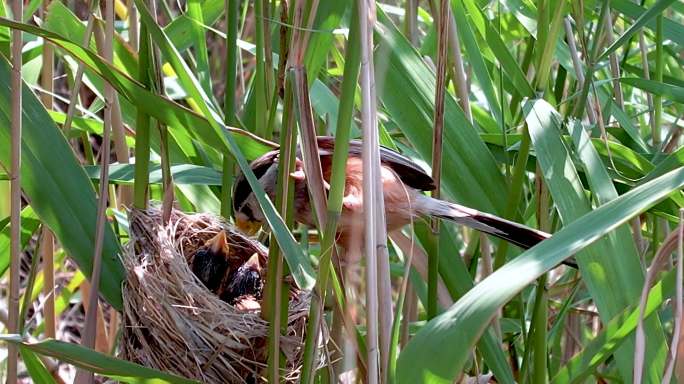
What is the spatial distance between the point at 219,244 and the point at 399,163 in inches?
13.5

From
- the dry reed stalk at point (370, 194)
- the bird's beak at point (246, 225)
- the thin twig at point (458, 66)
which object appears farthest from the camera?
the bird's beak at point (246, 225)

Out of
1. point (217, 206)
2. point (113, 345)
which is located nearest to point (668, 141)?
point (217, 206)

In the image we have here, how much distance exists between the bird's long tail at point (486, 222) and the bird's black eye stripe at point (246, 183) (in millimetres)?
278

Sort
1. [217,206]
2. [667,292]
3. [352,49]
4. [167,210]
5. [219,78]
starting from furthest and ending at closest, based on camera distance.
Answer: [219,78] → [217,206] → [167,210] → [667,292] → [352,49]

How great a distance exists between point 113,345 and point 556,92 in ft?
3.44

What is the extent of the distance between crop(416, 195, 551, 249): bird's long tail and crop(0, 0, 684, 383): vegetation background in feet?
0.10

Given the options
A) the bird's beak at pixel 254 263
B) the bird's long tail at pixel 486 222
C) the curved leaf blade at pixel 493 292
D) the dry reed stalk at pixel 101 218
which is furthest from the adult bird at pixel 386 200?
the curved leaf blade at pixel 493 292

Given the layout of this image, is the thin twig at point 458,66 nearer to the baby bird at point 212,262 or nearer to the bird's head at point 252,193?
the bird's head at point 252,193

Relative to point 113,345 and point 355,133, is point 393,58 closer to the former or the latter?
point 355,133

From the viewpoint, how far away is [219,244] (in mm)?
1594

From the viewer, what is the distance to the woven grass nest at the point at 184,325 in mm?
1286

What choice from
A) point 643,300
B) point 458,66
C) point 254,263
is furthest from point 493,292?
point 254,263

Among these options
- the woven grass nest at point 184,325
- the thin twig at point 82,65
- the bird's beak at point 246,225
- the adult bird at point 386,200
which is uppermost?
the thin twig at point 82,65

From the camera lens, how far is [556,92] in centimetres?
164
